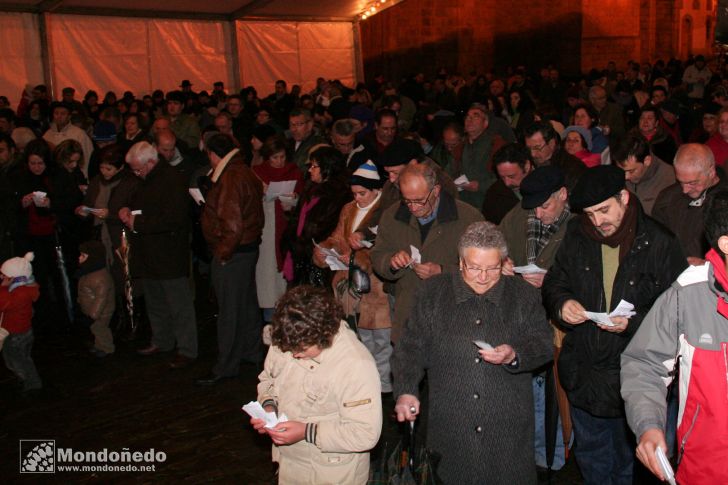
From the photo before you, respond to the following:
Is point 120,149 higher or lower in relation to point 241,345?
higher

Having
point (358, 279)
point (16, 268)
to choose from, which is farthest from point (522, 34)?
point (16, 268)

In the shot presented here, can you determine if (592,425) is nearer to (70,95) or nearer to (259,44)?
(70,95)

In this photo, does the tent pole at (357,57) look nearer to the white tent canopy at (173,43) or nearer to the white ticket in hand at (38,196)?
the white tent canopy at (173,43)

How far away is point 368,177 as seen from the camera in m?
6.43

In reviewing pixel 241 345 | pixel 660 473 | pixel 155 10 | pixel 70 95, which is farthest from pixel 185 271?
pixel 155 10

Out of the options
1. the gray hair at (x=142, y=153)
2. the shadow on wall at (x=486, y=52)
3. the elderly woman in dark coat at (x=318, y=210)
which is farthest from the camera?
the shadow on wall at (x=486, y=52)

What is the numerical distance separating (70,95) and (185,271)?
8.60 meters

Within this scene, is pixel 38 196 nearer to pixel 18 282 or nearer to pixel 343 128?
pixel 18 282

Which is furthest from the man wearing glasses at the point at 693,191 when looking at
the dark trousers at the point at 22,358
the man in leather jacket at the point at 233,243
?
the dark trousers at the point at 22,358

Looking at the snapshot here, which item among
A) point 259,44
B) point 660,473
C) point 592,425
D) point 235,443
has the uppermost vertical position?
point 259,44

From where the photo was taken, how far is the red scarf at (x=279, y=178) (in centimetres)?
788

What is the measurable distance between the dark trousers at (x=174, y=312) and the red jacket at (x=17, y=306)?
1.16m

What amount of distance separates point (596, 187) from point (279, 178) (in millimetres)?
4365

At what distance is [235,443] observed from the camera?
20.0 feet
